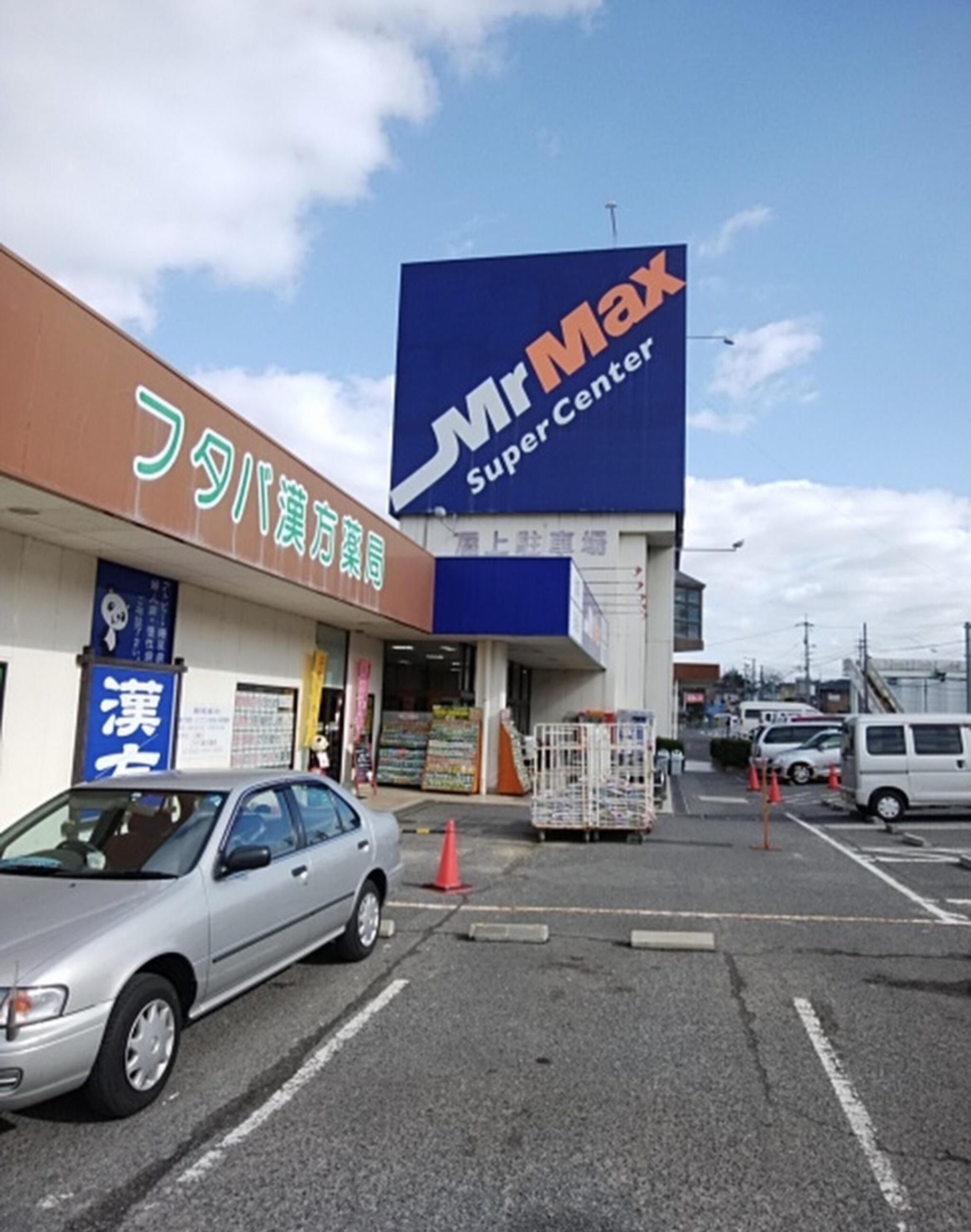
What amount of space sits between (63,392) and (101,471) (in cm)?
76

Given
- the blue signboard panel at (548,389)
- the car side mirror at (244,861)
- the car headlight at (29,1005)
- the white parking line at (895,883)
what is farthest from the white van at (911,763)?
A: the car headlight at (29,1005)

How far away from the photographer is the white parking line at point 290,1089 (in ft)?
11.8

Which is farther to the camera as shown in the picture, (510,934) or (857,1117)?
(510,934)

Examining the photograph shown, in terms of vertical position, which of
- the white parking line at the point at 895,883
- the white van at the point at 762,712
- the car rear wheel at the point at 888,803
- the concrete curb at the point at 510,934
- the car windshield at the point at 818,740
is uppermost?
the white van at the point at 762,712

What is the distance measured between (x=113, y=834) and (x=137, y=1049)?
1496mm

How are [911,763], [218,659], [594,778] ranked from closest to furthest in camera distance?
[218,659] < [594,778] < [911,763]

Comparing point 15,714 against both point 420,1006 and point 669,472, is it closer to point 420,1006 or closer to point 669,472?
point 420,1006

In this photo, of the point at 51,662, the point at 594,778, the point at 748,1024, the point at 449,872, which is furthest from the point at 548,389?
the point at 748,1024

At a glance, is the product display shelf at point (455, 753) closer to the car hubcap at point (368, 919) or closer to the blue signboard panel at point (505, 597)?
the blue signboard panel at point (505, 597)

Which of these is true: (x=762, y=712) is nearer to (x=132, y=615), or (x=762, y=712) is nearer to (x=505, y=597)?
(x=505, y=597)

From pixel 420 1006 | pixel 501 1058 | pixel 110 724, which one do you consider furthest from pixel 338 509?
pixel 501 1058

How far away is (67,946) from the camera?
3881mm

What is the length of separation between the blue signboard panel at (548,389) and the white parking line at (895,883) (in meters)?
16.3

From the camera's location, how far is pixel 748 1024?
536 centimetres
